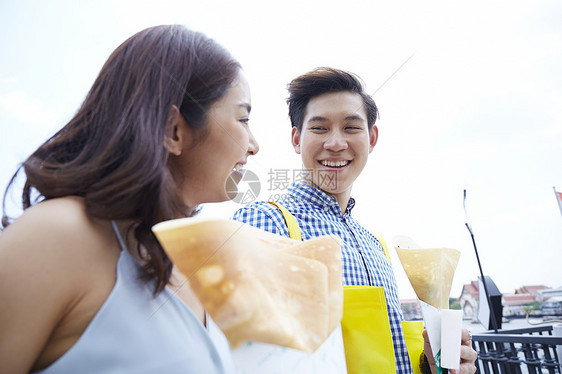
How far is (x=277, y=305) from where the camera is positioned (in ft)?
1.31

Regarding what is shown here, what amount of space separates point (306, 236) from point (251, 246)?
0.84m

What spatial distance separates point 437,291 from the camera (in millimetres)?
899

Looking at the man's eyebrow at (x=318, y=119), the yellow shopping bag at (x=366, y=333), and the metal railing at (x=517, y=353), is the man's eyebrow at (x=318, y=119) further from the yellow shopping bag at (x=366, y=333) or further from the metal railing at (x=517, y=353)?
the metal railing at (x=517, y=353)

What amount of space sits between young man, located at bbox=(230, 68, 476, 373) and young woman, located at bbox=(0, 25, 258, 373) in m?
0.67

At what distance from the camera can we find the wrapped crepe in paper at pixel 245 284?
377 mm

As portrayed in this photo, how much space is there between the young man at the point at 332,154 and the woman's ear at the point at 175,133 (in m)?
0.68

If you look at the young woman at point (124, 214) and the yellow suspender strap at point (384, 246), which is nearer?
the young woman at point (124, 214)

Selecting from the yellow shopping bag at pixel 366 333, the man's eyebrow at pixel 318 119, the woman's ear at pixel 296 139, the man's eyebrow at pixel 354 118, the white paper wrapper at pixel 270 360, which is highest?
the man's eyebrow at pixel 354 118

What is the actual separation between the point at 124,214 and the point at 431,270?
783 mm

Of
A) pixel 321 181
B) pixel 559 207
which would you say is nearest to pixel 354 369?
pixel 321 181

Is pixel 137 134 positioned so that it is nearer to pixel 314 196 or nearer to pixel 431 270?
pixel 431 270

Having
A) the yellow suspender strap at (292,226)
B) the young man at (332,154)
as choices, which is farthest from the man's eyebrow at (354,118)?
the yellow suspender strap at (292,226)

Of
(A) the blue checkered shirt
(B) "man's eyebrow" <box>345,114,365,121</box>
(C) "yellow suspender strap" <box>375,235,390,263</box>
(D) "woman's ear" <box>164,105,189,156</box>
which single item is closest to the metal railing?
(C) "yellow suspender strap" <box>375,235,390,263</box>

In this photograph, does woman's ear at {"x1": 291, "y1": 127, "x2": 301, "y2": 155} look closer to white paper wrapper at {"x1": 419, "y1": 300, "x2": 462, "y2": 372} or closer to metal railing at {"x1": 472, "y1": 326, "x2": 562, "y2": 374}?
white paper wrapper at {"x1": 419, "y1": 300, "x2": 462, "y2": 372}
